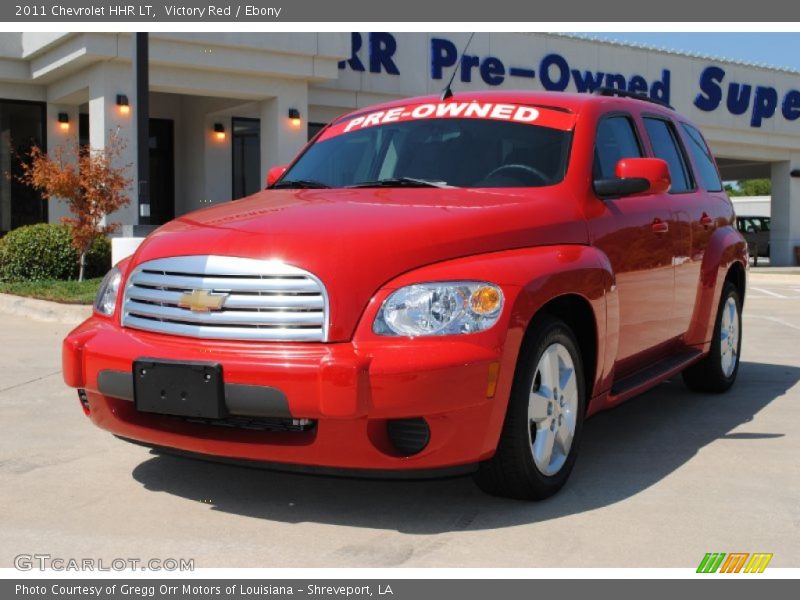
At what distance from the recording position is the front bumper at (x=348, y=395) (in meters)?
3.34

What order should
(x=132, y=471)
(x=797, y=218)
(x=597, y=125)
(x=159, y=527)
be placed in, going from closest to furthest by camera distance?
1. (x=159, y=527)
2. (x=132, y=471)
3. (x=597, y=125)
4. (x=797, y=218)

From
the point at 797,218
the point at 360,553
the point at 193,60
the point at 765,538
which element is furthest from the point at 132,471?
the point at 797,218

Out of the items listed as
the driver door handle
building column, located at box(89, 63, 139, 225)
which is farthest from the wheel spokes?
building column, located at box(89, 63, 139, 225)

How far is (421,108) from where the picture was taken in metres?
5.14

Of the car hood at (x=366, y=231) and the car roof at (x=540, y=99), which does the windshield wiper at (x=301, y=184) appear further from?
the car roof at (x=540, y=99)

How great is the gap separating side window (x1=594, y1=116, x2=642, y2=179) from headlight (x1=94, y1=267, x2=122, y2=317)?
7.55ft

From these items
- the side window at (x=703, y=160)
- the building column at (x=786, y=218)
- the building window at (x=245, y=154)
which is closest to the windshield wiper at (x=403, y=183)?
the side window at (x=703, y=160)

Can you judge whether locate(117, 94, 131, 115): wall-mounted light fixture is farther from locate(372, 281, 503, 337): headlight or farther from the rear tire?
locate(372, 281, 503, 337): headlight

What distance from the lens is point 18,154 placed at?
18.1 metres

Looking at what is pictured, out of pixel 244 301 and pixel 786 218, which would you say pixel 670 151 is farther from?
pixel 786 218

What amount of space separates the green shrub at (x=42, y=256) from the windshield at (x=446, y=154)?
9.07m

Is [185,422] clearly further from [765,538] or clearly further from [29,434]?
[765,538]

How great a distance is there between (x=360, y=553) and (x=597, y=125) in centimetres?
259

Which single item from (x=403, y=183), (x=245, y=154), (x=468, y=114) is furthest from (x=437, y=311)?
(x=245, y=154)
